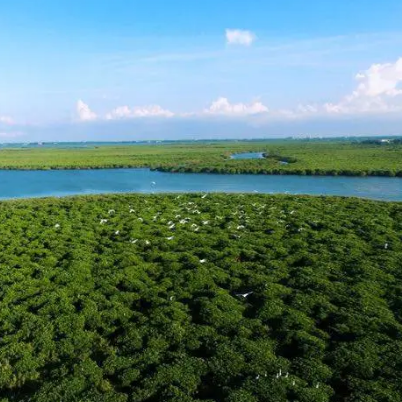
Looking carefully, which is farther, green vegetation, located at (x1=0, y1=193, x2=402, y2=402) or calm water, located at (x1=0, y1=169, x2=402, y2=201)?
calm water, located at (x1=0, y1=169, x2=402, y2=201)

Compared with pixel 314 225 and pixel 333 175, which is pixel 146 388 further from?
pixel 333 175

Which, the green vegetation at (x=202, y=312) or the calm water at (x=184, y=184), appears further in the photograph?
the calm water at (x=184, y=184)

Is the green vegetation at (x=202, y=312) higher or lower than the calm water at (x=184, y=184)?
lower

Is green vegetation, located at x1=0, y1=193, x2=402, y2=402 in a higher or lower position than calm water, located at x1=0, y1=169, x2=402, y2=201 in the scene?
lower

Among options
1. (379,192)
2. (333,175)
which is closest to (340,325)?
(379,192)

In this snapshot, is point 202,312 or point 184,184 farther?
point 184,184
